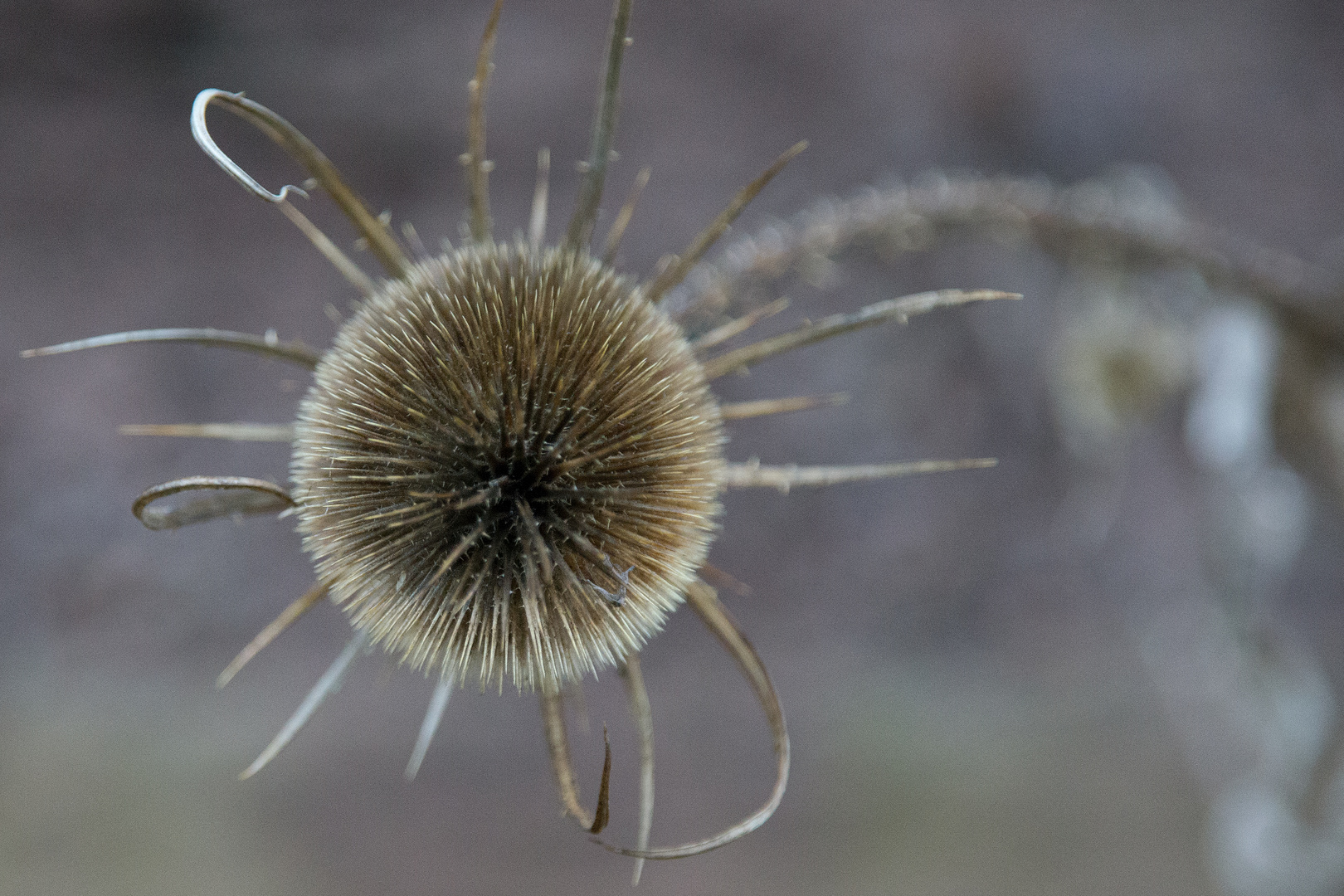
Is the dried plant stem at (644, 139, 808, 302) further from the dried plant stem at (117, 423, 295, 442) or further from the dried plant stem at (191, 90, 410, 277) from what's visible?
the dried plant stem at (117, 423, 295, 442)

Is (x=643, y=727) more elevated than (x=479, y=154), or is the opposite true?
(x=479, y=154)

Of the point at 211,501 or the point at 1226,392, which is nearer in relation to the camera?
the point at 211,501

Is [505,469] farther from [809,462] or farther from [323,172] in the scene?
[809,462]

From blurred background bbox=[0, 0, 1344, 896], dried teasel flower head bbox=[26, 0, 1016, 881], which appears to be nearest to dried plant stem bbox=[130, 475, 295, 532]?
dried teasel flower head bbox=[26, 0, 1016, 881]

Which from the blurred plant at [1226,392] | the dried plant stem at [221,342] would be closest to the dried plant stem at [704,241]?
the dried plant stem at [221,342]

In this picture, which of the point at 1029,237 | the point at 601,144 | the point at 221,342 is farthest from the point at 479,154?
the point at 1029,237

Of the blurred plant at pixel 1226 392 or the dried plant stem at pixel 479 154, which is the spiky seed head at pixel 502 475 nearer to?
the dried plant stem at pixel 479 154

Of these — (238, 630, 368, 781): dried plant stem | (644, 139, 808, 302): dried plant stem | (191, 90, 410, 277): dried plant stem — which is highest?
(191, 90, 410, 277): dried plant stem
